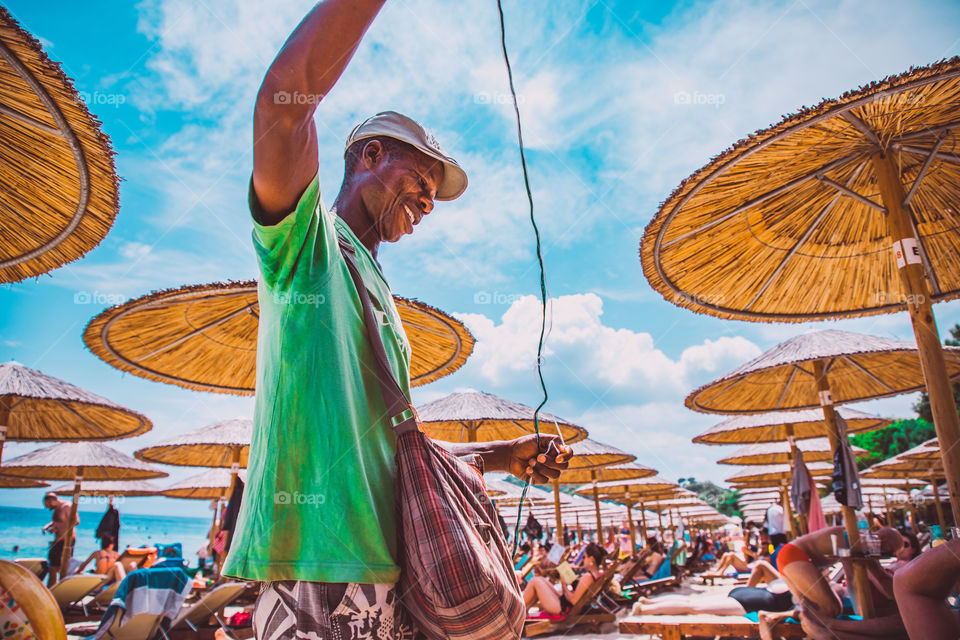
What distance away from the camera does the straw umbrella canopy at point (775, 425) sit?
A: 10.4 metres

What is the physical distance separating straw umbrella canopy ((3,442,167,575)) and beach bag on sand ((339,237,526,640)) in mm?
12379

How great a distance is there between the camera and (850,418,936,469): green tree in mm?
31219

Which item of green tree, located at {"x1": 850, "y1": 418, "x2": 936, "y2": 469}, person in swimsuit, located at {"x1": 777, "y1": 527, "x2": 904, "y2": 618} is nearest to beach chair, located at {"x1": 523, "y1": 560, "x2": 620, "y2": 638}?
person in swimsuit, located at {"x1": 777, "y1": 527, "x2": 904, "y2": 618}

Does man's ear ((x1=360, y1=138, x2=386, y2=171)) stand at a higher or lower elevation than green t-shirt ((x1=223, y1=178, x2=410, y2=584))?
higher

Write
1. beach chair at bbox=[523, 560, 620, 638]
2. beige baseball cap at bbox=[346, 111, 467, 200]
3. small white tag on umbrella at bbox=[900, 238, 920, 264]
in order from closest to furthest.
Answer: beige baseball cap at bbox=[346, 111, 467, 200] → small white tag on umbrella at bbox=[900, 238, 920, 264] → beach chair at bbox=[523, 560, 620, 638]

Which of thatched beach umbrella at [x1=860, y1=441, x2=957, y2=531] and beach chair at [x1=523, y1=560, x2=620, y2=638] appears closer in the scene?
beach chair at [x1=523, y1=560, x2=620, y2=638]

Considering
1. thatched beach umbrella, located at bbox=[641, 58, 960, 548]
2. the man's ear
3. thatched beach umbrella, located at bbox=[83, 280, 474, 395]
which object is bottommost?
the man's ear

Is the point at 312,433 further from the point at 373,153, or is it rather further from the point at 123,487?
the point at 123,487

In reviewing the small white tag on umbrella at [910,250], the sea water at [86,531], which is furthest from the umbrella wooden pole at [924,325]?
the sea water at [86,531]

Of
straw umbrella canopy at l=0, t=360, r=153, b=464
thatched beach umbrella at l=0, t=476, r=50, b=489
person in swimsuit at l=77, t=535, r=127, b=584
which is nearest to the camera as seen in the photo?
straw umbrella canopy at l=0, t=360, r=153, b=464

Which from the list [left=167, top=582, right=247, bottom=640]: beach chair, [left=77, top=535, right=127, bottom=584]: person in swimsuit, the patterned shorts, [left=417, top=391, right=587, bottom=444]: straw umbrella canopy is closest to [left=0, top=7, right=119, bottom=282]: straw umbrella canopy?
the patterned shorts

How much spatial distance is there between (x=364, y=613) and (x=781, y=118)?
3249mm

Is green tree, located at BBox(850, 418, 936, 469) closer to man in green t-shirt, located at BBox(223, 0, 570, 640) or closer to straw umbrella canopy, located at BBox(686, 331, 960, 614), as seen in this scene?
straw umbrella canopy, located at BBox(686, 331, 960, 614)

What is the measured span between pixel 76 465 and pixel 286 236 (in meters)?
14.3
